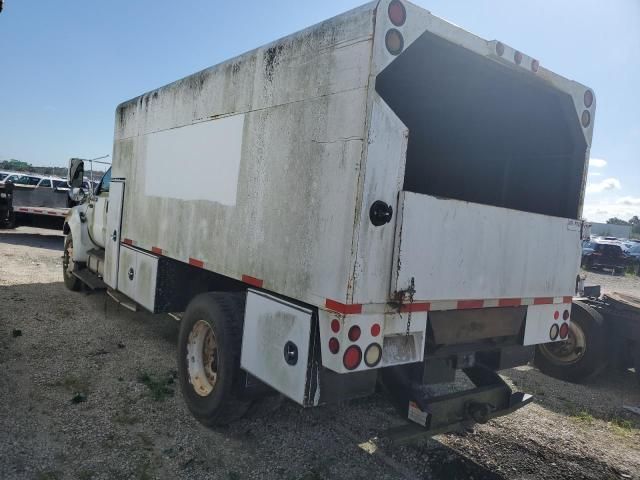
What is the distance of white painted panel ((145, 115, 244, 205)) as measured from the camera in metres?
3.79

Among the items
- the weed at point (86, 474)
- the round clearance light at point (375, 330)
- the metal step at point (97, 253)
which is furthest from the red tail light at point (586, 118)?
the metal step at point (97, 253)

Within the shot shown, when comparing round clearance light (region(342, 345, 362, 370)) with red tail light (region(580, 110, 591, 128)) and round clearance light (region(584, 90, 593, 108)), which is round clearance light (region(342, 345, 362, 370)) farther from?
round clearance light (region(584, 90, 593, 108))

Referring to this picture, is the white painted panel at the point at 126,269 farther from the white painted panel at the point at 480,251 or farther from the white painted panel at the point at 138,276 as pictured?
the white painted panel at the point at 480,251

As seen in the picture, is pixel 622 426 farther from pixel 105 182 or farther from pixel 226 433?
pixel 105 182

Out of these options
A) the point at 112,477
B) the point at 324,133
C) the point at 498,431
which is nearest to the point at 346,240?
the point at 324,133

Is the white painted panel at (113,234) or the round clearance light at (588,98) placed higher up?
the round clearance light at (588,98)

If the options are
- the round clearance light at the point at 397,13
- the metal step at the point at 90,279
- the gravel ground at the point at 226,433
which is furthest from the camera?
the metal step at the point at 90,279

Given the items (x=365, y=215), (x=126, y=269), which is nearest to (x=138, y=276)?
(x=126, y=269)

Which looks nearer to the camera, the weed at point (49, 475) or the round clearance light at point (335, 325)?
the round clearance light at point (335, 325)

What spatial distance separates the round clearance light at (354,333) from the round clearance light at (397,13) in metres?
1.74

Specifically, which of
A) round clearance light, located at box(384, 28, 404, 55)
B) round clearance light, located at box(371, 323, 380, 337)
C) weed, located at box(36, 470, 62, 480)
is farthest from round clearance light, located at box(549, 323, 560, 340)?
weed, located at box(36, 470, 62, 480)

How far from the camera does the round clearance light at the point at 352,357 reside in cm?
275

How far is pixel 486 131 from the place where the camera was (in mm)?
4703

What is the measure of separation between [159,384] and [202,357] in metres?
0.80
